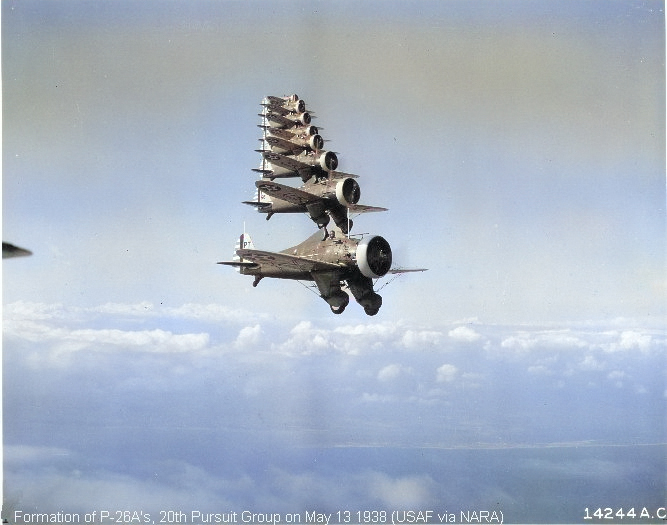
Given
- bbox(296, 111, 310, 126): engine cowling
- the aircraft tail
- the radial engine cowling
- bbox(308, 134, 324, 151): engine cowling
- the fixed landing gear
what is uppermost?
bbox(296, 111, 310, 126): engine cowling

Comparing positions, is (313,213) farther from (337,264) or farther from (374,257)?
(374,257)

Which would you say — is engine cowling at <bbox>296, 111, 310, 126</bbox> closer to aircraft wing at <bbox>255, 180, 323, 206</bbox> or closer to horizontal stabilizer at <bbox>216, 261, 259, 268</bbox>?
aircraft wing at <bbox>255, 180, 323, 206</bbox>

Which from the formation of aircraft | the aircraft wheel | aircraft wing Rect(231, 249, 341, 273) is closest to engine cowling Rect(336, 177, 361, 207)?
the formation of aircraft

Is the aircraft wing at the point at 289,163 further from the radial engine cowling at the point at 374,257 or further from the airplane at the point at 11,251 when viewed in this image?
the airplane at the point at 11,251

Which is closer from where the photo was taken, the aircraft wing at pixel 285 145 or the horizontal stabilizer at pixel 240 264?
the horizontal stabilizer at pixel 240 264

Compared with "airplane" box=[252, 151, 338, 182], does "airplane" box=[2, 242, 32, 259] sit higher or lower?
lower

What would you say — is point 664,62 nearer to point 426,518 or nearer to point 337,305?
point 337,305

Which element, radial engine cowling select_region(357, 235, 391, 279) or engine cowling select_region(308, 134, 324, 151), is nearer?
radial engine cowling select_region(357, 235, 391, 279)

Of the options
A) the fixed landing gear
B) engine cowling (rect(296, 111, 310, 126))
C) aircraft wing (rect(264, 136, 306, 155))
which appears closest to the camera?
the fixed landing gear

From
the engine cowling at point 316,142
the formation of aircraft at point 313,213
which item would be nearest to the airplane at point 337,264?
the formation of aircraft at point 313,213
